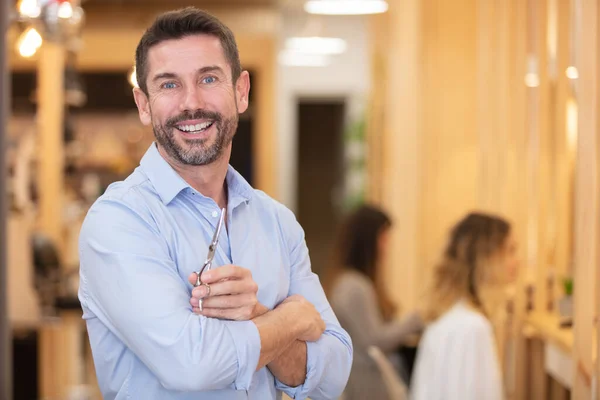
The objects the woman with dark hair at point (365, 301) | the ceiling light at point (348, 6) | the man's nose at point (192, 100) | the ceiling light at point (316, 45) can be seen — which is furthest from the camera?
the ceiling light at point (316, 45)

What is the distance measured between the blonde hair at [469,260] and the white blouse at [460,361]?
0.09 meters

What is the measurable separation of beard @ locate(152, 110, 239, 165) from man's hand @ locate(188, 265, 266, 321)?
0.76 ft

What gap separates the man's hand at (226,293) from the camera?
1.63m

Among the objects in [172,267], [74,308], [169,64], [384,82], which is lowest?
[74,308]

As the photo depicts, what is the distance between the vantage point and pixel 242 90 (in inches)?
73.0

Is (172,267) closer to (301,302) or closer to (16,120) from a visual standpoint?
(301,302)

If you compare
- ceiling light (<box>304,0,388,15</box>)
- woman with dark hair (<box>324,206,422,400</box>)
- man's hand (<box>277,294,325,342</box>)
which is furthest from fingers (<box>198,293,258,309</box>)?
ceiling light (<box>304,0,388,15</box>)

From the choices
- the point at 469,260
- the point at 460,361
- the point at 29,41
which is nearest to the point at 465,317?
the point at 460,361

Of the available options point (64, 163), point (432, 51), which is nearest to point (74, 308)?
point (64, 163)

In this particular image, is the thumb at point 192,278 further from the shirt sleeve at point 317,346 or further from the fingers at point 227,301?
the shirt sleeve at point 317,346

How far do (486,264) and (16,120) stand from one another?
777 cm

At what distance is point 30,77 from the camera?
10531 mm

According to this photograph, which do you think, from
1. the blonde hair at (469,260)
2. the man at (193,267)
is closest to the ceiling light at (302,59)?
the blonde hair at (469,260)

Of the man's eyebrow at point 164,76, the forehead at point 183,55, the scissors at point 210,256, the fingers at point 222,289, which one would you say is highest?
the forehead at point 183,55
